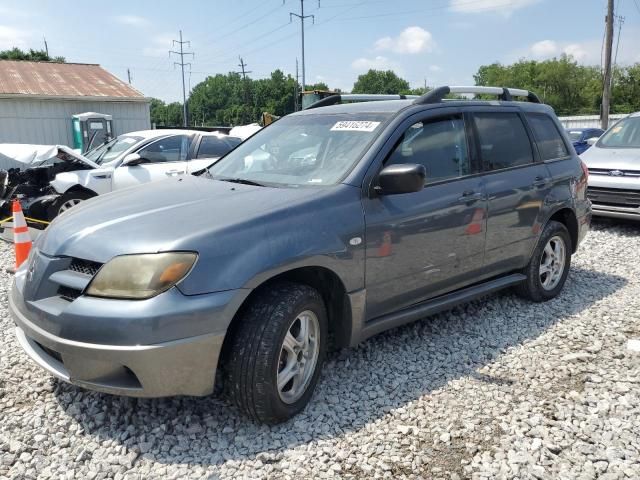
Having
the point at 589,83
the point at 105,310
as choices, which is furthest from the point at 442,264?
the point at 589,83

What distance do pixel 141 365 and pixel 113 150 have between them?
7.28m

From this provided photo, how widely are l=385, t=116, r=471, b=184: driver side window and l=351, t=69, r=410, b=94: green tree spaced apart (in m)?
111

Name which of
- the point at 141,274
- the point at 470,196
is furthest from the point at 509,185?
the point at 141,274

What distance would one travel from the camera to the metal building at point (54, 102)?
677 inches

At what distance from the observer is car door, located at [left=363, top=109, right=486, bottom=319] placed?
3291mm

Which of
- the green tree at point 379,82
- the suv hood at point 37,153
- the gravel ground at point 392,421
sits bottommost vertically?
the gravel ground at point 392,421

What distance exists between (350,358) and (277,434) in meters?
1.02

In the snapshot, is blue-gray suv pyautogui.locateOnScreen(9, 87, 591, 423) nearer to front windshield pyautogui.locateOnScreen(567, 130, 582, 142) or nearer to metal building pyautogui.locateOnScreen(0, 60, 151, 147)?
metal building pyautogui.locateOnScreen(0, 60, 151, 147)

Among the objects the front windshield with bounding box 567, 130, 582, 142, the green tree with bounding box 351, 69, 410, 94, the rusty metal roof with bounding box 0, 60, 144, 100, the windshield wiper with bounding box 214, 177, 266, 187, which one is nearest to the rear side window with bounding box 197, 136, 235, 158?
the windshield wiper with bounding box 214, 177, 266, 187

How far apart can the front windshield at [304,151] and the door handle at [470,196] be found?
822 millimetres

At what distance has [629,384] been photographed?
11.1 feet

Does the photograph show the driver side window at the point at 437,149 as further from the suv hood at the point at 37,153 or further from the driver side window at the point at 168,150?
the suv hood at the point at 37,153

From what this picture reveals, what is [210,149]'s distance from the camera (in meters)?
8.79

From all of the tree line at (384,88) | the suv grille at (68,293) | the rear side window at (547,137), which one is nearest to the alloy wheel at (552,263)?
the rear side window at (547,137)
